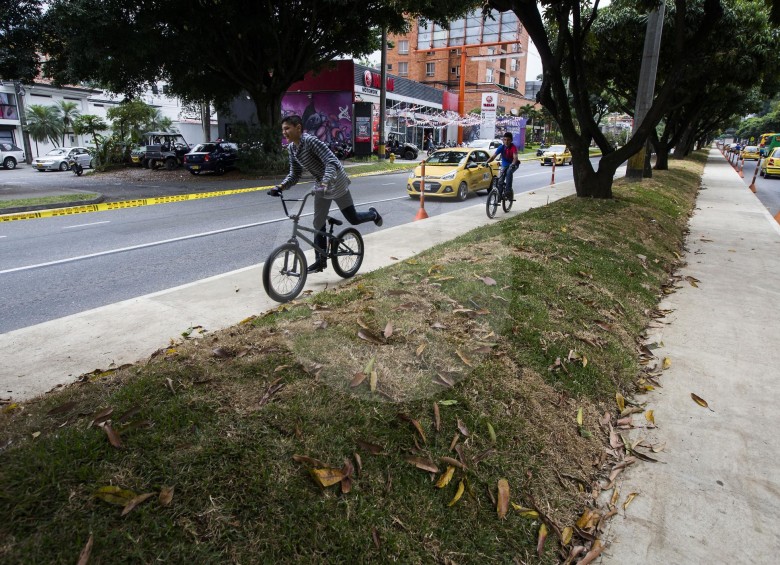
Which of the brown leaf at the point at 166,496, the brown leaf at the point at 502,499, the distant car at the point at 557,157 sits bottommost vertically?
the brown leaf at the point at 502,499

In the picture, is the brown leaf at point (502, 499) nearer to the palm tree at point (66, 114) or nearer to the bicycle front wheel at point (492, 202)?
the bicycle front wheel at point (492, 202)

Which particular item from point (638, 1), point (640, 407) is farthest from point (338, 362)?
point (638, 1)

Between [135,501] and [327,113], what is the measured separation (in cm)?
3797

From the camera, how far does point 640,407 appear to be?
147 inches

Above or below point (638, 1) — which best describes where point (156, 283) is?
below

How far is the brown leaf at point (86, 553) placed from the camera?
181 centimetres

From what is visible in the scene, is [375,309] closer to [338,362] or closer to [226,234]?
[338,362]

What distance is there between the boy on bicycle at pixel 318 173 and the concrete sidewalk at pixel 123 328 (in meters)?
0.78

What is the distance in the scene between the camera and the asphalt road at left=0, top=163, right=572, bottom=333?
5.99 m

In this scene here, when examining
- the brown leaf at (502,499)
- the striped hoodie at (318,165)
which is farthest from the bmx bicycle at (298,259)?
the brown leaf at (502,499)

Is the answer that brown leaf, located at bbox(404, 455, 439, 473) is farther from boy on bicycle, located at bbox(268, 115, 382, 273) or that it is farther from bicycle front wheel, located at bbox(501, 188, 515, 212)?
bicycle front wheel, located at bbox(501, 188, 515, 212)

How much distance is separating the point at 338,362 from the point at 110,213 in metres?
11.7

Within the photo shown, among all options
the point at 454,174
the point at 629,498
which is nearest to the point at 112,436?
the point at 629,498

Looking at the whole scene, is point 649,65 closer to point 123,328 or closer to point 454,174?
point 454,174
